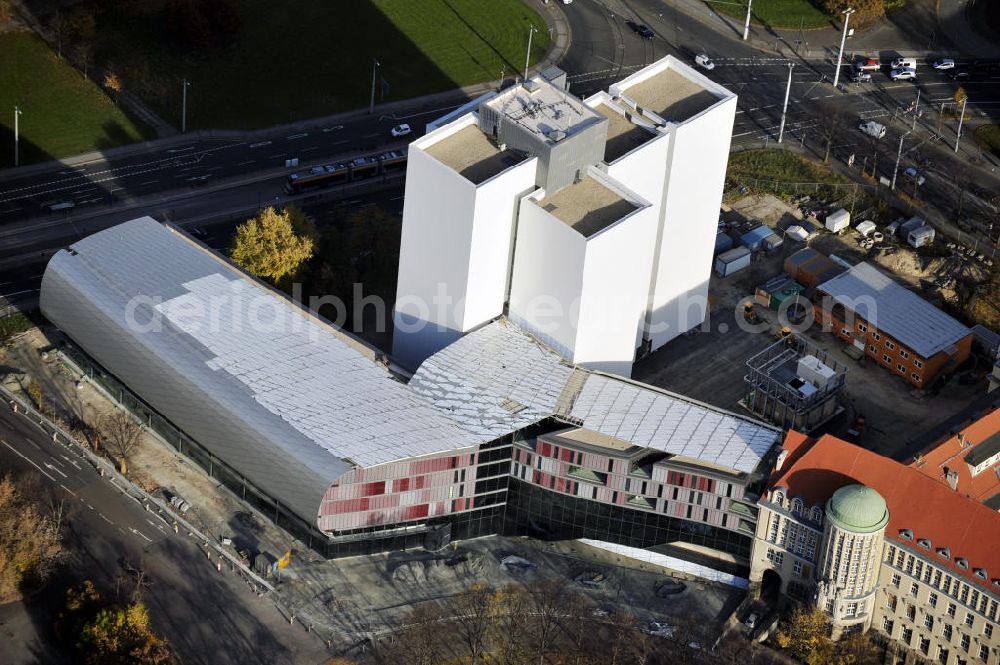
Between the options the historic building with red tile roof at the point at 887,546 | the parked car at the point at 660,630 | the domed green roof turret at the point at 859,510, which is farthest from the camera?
the parked car at the point at 660,630

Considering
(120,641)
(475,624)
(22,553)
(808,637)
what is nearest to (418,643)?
(475,624)

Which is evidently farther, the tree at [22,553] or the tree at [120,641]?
the tree at [22,553]

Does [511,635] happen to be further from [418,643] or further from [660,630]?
[660,630]

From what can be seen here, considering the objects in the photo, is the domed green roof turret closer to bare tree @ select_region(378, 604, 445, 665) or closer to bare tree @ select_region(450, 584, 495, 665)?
bare tree @ select_region(450, 584, 495, 665)

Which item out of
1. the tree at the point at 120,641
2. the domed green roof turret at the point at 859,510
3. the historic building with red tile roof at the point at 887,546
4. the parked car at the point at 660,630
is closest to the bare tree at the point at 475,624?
Result: the parked car at the point at 660,630

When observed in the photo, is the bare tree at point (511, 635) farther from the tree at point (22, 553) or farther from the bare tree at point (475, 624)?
the tree at point (22, 553)

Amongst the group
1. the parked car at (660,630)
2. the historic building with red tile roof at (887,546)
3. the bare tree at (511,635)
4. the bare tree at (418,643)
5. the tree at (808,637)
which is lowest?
the bare tree at (418,643)
